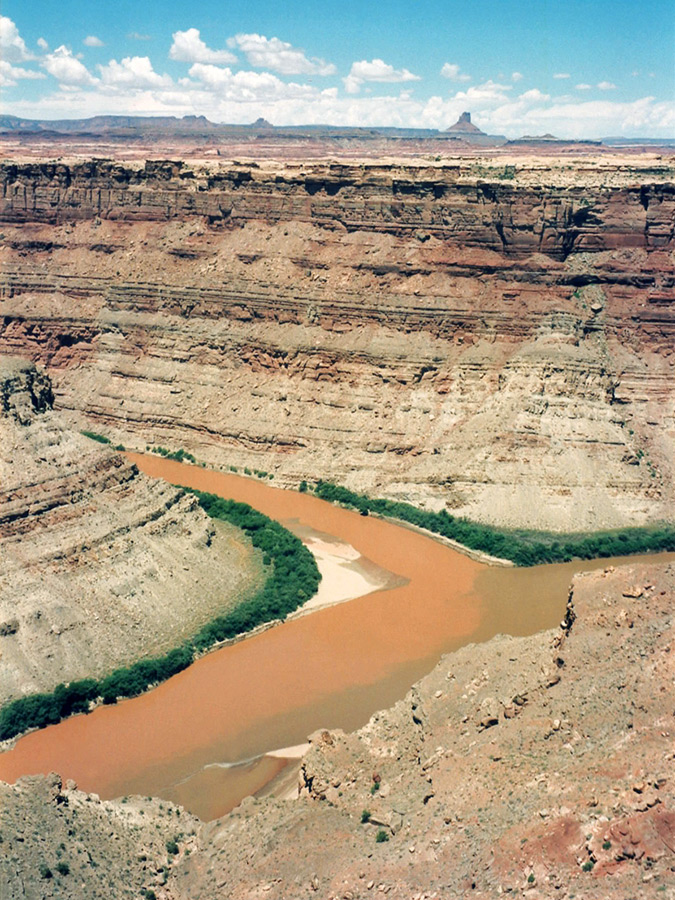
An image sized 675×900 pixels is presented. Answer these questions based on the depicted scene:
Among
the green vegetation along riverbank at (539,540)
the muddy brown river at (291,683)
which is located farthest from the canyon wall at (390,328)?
the muddy brown river at (291,683)

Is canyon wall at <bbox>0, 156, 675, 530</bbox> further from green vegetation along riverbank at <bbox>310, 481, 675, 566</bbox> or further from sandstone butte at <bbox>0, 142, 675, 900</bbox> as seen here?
green vegetation along riverbank at <bbox>310, 481, 675, 566</bbox>

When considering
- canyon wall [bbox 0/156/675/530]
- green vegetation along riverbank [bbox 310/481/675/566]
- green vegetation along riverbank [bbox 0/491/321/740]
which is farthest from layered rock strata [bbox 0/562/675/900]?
canyon wall [bbox 0/156/675/530]

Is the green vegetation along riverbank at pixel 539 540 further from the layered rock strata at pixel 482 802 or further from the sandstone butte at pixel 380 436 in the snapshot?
the layered rock strata at pixel 482 802

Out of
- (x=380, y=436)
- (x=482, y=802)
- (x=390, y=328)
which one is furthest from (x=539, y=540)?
(x=482, y=802)

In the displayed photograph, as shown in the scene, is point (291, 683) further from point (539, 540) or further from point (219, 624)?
point (539, 540)

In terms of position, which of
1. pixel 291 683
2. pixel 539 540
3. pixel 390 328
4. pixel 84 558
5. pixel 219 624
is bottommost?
pixel 291 683

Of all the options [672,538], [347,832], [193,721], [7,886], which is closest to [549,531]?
[672,538]

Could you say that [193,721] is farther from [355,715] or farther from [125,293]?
[125,293]
